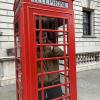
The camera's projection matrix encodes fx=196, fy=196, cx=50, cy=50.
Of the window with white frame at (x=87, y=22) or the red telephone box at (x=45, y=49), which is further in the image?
the window with white frame at (x=87, y=22)

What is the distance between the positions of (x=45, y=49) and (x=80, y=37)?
9.71 meters

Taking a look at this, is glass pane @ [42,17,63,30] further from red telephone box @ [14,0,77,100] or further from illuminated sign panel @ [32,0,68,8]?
illuminated sign panel @ [32,0,68,8]

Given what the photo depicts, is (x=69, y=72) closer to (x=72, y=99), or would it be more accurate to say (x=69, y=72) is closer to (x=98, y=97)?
(x=72, y=99)

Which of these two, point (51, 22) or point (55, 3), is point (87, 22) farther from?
point (55, 3)

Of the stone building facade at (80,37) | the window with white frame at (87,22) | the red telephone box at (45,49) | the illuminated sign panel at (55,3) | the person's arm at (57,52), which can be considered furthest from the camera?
the window with white frame at (87,22)

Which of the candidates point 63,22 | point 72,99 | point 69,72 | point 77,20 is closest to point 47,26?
point 63,22

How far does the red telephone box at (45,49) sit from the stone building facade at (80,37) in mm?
4765

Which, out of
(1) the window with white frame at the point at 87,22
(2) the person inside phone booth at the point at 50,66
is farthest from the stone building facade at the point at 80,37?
(2) the person inside phone booth at the point at 50,66

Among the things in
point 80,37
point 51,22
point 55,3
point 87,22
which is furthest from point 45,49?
point 87,22

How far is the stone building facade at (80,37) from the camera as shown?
8000 millimetres

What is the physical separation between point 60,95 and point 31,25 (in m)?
1.57

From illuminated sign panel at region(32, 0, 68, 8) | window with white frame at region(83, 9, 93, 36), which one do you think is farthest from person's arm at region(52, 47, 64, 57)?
window with white frame at region(83, 9, 93, 36)

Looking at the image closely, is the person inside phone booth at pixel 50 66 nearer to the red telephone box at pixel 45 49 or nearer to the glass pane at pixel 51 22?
the red telephone box at pixel 45 49

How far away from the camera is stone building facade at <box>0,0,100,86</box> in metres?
8.00
